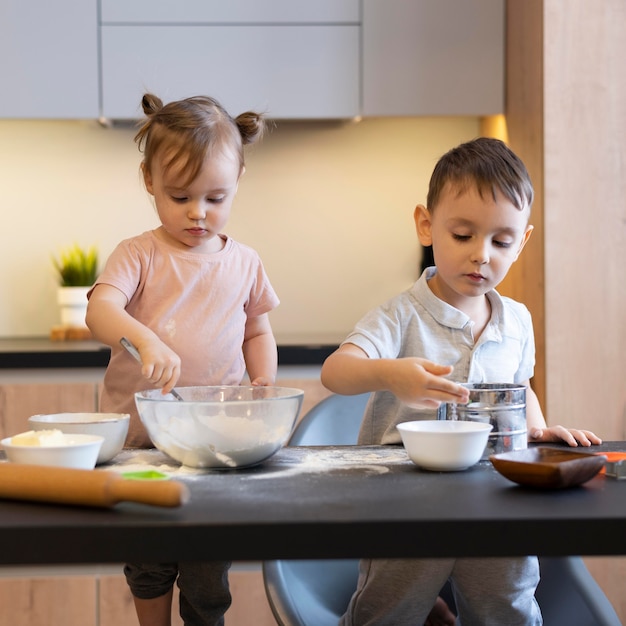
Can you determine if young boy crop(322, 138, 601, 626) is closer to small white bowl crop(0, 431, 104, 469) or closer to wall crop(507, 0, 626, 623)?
small white bowl crop(0, 431, 104, 469)

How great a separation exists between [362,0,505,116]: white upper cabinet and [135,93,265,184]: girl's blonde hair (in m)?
1.16

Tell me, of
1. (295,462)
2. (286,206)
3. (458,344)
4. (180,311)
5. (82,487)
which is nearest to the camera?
(82,487)

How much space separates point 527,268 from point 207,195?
4.18 feet

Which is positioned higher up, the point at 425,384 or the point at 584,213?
the point at 584,213

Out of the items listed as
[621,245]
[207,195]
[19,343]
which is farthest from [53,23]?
[621,245]

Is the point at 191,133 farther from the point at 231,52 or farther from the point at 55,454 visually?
the point at 231,52

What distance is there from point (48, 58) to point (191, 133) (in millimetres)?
1343

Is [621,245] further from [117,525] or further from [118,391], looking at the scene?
[117,525]

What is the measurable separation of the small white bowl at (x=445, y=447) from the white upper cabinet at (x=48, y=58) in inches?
76.1

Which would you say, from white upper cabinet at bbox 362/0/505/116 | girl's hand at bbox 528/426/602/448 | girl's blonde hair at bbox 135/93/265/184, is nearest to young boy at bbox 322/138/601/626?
girl's hand at bbox 528/426/602/448

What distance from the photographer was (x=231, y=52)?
2.55 meters

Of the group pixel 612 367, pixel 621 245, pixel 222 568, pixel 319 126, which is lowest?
pixel 222 568

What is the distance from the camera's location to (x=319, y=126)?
9.52 ft

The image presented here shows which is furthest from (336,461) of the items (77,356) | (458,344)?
(77,356)
